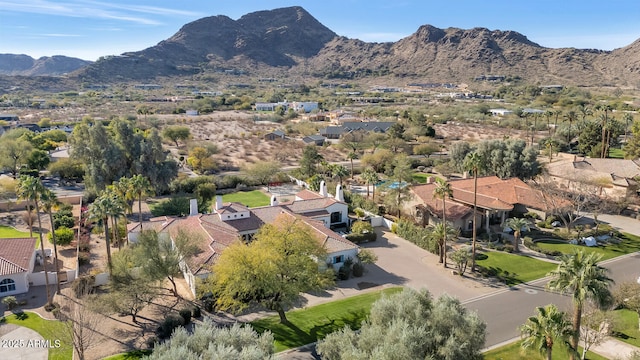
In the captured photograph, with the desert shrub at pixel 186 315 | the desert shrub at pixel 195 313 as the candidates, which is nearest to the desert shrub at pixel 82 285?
the desert shrub at pixel 186 315

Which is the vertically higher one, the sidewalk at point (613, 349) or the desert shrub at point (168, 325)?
the desert shrub at point (168, 325)

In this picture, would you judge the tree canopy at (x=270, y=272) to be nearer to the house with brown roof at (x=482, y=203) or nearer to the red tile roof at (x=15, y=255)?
the red tile roof at (x=15, y=255)

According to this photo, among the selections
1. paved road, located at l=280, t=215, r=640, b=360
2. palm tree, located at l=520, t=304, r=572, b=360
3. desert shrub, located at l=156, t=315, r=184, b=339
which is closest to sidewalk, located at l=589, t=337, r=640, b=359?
paved road, located at l=280, t=215, r=640, b=360

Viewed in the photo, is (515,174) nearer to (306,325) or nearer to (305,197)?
(305,197)

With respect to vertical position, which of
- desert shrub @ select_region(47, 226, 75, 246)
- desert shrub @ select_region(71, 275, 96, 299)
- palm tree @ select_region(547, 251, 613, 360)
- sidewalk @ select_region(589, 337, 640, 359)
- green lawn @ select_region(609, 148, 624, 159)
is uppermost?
palm tree @ select_region(547, 251, 613, 360)

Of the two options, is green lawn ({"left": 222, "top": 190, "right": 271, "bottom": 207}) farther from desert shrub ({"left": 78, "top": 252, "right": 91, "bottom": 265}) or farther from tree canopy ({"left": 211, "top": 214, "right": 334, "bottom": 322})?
tree canopy ({"left": 211, "top": 214, "right": 334, "bottom": 322})

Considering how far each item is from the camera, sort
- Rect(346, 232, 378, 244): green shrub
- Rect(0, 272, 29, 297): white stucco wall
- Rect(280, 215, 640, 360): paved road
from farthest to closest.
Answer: Rect(346, 232, 378, 244): green shrub, Rect(0, 272, 29, 297): white stucco wall, Rect(280, 215, 640, 360): paved road

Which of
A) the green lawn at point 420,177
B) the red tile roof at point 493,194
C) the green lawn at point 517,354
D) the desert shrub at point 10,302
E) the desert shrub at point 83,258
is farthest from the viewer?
the green lawn at point 420,177
